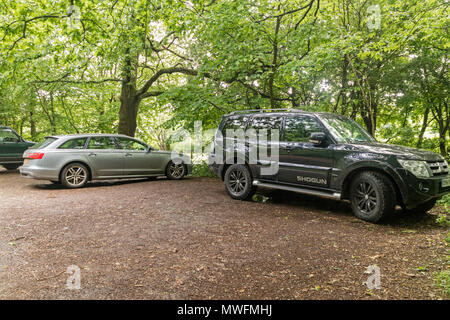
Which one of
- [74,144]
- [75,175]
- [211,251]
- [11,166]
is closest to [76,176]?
[75,175]

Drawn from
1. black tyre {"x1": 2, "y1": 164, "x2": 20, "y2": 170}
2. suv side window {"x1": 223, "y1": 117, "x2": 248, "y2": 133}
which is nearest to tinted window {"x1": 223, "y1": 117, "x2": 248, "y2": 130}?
suv side window {"x1": 223, "y1": 117, "x2": 248, "y2": 133}

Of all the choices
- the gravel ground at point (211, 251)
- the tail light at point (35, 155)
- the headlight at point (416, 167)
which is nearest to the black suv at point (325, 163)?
the headlight at point (416, 167)

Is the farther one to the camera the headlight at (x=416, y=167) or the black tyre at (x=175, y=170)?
the black tyre at (x=175, y=170)

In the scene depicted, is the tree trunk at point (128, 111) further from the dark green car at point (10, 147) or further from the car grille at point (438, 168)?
the car grille at point (438, 168)

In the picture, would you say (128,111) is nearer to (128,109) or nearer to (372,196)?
(128,109)

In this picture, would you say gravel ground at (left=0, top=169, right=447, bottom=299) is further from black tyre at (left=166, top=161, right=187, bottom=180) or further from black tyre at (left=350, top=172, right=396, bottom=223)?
black tyre at (left=166, top=161, right=187, bottom=180)

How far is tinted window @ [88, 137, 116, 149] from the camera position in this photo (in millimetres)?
9055

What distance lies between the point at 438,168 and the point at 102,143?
8.80 m

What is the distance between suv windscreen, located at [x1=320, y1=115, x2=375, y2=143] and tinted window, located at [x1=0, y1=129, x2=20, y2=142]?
13.0 m

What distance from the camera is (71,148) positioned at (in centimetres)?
861

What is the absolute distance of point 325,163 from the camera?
5.63 metres

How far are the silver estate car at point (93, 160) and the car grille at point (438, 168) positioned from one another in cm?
770

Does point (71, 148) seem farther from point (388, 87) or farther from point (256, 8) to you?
point (388, 87)

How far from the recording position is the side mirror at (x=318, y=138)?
557 cm
